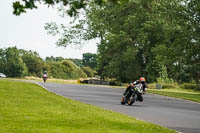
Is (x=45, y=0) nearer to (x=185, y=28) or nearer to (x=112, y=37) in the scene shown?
(x=185, y=28)

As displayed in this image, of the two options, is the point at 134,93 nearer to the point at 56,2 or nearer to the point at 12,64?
the point at 56,2

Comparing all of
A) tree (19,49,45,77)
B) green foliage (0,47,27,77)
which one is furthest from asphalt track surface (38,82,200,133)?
tree (19,49,45,77)

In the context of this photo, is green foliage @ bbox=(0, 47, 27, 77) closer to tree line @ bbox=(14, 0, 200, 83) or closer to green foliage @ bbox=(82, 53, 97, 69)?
tree line @ bbox=(14, 0, 200, 83)

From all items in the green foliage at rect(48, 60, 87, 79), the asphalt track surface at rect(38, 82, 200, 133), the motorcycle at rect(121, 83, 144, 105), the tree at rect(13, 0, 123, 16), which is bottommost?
the asphalt track surface at rect(38, 82, 200, 133)

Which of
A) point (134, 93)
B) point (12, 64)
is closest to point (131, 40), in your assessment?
point (12, 64)

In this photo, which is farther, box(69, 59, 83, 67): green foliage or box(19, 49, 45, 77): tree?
box(69, 59, 83, 67): green foliage

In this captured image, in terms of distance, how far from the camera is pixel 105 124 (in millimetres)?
12797

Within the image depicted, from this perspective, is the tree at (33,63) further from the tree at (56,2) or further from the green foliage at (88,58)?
the tree at (56,2)

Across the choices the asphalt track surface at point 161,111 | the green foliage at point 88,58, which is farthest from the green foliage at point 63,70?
the asphalt track surface at point 161,111

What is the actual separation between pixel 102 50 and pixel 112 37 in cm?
593

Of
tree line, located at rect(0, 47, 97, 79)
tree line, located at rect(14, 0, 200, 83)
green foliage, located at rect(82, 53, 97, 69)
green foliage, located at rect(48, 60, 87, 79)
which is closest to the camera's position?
tree line, located at rect(14, 0, 200, 83)

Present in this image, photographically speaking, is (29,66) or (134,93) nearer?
(134,93)

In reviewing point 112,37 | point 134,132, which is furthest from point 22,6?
point 112,37

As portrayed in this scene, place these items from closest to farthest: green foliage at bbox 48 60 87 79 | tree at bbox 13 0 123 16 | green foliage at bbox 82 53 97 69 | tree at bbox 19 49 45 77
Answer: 1. tree at bbox 13 0 123 16
2. tree at bbox 19 49 45 77
3. green foliage at bbox 48 60 87 79
4. green foliage at bbox 82 53 97 69
